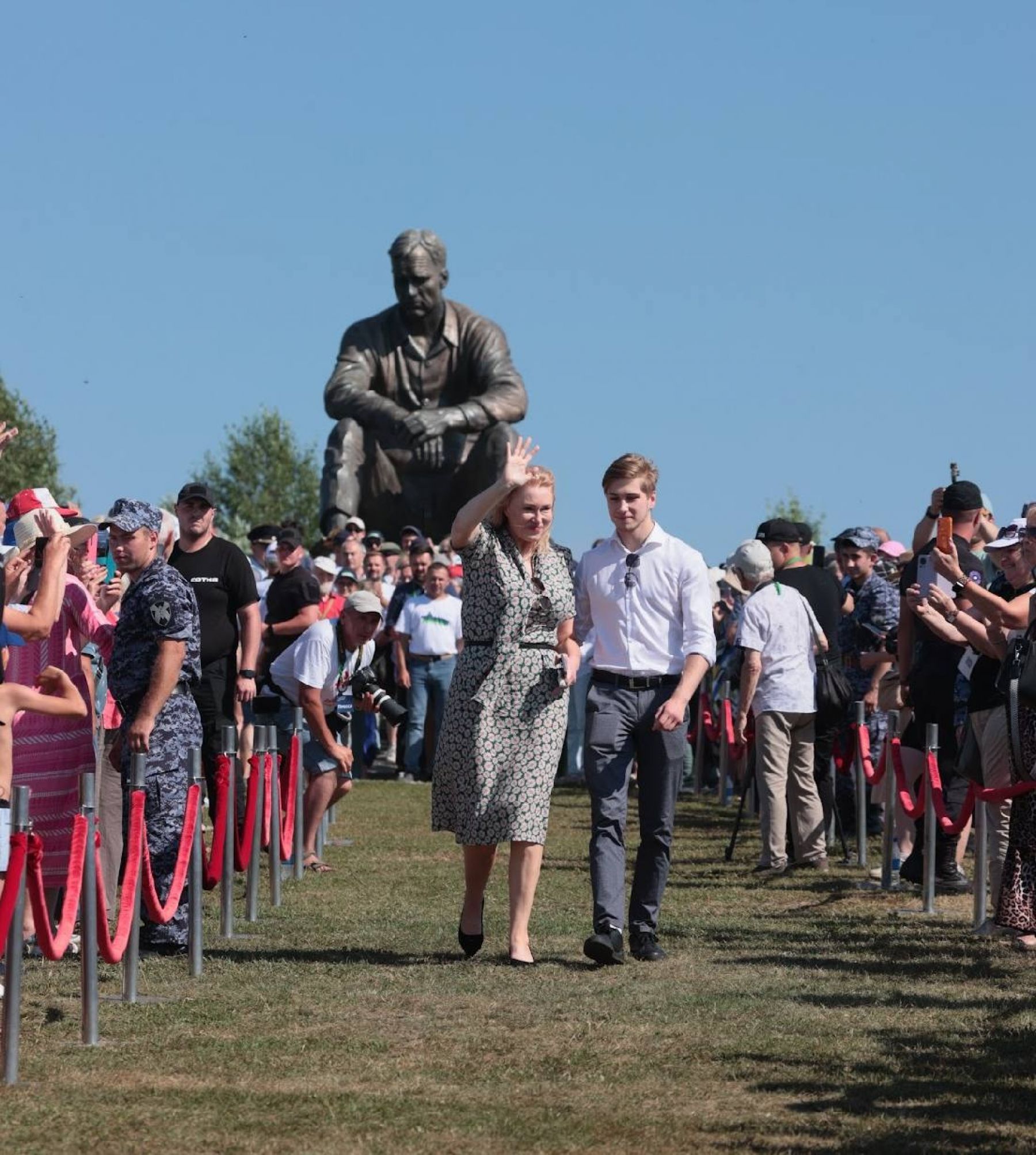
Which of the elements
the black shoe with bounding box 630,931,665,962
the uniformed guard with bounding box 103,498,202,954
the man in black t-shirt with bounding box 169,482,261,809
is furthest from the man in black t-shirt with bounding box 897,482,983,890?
the uniformed guard with bounding box 103,498,202,954

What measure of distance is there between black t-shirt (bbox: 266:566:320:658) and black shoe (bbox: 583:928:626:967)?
21.6ft

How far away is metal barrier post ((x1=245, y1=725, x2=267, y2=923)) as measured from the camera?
424 inches

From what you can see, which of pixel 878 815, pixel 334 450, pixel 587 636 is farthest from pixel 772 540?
pixel 334 450

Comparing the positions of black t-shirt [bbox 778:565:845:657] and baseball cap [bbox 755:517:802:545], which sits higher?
baseball cap [bbox 755:517:802:545]

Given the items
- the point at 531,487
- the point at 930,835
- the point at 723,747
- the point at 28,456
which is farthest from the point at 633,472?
the point at 28,456

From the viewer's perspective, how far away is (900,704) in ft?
44.2

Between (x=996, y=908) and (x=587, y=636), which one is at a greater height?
(x=587, y=636)

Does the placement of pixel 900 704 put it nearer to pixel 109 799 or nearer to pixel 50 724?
pixel 109 799

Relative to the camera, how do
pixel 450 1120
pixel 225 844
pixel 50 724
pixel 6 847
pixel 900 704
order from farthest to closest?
1. pixel 900 704
2. pixel 225 844
3. pixel 50 724
4. pixel 6 847
5. pixel 450 1120

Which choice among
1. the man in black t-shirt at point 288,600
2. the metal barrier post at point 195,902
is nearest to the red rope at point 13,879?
the metal barrier post at point 195,902

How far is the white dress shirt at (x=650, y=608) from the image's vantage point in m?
9.67

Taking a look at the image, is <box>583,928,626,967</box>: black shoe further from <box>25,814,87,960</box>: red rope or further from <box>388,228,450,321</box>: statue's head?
<box>388,228,450,321</box>: statue's head

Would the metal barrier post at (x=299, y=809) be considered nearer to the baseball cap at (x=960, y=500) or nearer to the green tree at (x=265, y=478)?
the baseball cap at (x=960, y=500)

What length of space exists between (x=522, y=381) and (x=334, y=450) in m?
2.35
